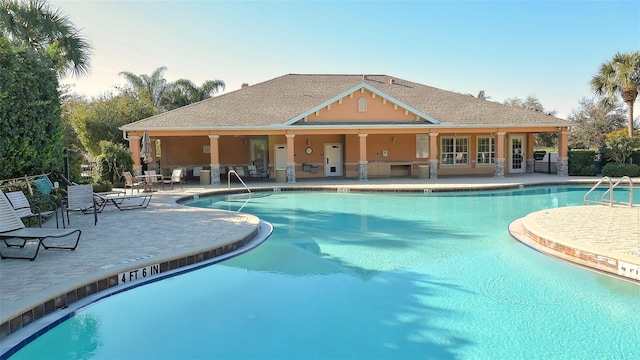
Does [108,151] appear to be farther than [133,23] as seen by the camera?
Yes

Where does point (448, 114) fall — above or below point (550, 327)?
above

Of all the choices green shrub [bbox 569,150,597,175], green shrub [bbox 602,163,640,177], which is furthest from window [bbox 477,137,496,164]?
green shrub [bbox 602,163,640,177]

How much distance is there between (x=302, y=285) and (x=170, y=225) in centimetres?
424

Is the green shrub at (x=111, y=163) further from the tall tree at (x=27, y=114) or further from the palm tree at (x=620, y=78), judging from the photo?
Result: the palm tree at (x=620, y=78)

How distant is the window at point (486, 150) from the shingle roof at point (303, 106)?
181 cm

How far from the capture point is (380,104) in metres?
21.6

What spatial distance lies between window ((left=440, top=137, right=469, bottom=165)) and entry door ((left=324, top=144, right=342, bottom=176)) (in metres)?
5.80

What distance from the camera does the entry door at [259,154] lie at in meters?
24.3

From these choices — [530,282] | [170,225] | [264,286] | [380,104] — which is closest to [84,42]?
[170,225]

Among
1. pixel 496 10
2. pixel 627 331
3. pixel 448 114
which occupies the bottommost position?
pixel 627 331

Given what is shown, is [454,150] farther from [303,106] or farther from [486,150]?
[303,106]

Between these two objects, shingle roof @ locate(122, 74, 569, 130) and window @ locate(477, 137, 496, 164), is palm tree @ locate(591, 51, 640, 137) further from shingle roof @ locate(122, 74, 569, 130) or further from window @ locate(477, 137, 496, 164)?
window @ locate(477, 137, 496, 164)

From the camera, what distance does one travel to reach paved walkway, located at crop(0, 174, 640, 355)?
17.1ft

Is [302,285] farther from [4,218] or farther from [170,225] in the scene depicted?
[4,218]
